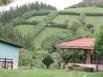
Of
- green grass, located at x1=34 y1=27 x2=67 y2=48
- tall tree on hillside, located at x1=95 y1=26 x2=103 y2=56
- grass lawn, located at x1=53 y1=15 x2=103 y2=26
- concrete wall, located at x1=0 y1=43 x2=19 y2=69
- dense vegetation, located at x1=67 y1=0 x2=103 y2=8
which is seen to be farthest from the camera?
dense vegetation, located at x1=67 y1=0 x2=103 y2=8

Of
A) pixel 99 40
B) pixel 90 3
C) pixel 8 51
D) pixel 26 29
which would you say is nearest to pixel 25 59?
pixel 8 51

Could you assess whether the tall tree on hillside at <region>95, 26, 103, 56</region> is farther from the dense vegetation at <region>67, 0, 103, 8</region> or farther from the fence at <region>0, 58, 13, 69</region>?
the dense vegetation at <region>67, 0, 103, 8</region>

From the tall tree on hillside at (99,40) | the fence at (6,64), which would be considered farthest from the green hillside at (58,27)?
the fence at (6,64)

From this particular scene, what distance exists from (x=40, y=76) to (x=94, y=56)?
48.8ft

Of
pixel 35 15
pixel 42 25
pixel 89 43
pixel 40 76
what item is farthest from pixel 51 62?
pixel 35 15

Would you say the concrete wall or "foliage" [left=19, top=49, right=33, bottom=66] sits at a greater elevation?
the concrete wall

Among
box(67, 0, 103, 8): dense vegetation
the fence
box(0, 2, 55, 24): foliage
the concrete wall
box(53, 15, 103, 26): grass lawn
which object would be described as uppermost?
box(67, 0, 103, 8): dense vegetation

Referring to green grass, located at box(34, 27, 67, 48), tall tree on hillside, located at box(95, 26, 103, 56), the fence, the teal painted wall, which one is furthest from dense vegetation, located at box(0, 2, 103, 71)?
tall tree on hillside, located at box(95, 26, 103, 56)

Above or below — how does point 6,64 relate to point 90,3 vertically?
below

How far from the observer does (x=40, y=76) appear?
13.8 meters

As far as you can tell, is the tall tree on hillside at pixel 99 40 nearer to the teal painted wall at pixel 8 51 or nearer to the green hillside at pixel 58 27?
the teal painted wall at pixel 8 51

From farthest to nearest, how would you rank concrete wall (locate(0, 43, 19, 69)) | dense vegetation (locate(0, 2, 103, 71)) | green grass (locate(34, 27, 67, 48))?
green grass (locate(34, 27, 67, 48)), dense vegetation (locate(0, 2, 103, 71)), concrete wall (locate(0, 43, 19, 69))

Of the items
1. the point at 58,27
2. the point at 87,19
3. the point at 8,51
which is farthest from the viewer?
the point at 87,19

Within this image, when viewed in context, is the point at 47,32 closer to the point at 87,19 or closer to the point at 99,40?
the point at 87,19
